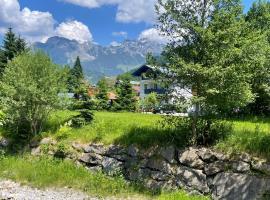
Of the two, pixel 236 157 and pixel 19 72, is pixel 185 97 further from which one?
pixel 19 72

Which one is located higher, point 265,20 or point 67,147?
point 265,20

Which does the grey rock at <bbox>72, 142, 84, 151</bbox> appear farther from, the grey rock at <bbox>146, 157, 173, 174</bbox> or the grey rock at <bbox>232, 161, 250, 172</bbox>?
the grey rock at <bbox>232, 161, 250, 172</bbox>

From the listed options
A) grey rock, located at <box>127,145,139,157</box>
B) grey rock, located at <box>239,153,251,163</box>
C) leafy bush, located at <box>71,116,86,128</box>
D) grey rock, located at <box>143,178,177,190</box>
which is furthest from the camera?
leafy bush, located at <box>71,116,86,128</box>

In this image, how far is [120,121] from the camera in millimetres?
28500

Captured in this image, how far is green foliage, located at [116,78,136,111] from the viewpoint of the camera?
68169 mm

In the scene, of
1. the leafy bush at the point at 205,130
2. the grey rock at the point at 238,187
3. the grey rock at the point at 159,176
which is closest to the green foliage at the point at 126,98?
the leafy bush at the point at 205,130

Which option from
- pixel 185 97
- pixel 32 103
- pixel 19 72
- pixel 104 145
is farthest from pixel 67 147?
pixel 185 97

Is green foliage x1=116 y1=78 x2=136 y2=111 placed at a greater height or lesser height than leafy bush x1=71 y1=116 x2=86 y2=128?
greater

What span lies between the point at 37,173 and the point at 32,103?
22.0ft

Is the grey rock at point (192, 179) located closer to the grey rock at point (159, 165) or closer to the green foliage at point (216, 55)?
the grey rock at point (159, 165)

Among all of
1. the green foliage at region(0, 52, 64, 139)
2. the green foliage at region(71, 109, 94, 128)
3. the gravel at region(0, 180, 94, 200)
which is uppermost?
the green foliage at region(0, 52, 64, 139)

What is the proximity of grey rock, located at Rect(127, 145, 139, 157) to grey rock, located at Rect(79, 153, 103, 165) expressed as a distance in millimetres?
2232

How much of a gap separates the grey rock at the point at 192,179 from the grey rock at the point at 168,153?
27.2 inches

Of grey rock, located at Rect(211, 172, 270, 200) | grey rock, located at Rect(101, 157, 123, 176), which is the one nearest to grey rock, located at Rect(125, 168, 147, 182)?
grey rock, located at Rect(101, 157, 123, 176)
